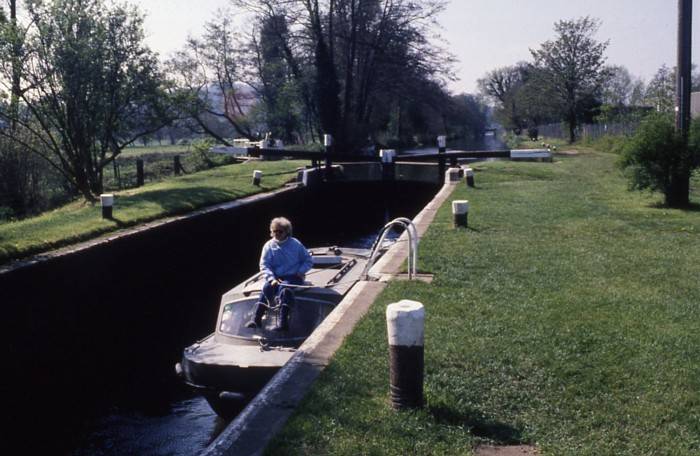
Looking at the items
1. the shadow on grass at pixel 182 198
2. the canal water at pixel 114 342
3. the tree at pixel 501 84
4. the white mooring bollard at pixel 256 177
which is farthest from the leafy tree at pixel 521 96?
the canal water at pixel 114 342

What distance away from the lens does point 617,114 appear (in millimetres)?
48438

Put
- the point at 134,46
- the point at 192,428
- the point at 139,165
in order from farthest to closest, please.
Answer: the point at 139,165
the point at 134,46
the point at 192,428

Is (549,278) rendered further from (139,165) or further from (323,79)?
(323,79)

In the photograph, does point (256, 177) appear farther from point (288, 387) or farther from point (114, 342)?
point (288, 387)

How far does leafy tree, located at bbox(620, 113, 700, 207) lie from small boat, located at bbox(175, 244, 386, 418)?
28.9ft

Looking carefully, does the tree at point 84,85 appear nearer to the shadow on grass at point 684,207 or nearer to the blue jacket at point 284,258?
the blue jacket at point 284,258

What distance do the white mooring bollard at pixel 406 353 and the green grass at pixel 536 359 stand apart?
125mm

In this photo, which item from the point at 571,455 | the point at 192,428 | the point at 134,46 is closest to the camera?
the point at 571,455

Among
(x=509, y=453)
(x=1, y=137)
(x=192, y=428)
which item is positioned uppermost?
(x=1, y=137)

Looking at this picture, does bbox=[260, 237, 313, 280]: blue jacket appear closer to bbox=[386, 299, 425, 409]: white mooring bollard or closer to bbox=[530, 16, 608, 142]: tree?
bbox=[386, 299, 425, 409]: white mooring bollard

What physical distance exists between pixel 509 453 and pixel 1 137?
A: 812 inches

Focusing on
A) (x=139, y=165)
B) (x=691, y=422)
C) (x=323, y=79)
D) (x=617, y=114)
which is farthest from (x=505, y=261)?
(x=617, y=114)

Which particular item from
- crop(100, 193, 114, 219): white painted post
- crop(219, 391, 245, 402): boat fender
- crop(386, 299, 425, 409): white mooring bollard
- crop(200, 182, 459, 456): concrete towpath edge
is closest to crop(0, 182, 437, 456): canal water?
crop(100, 193, 114, 219): white painted post

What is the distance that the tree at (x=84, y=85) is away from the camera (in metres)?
18.6
